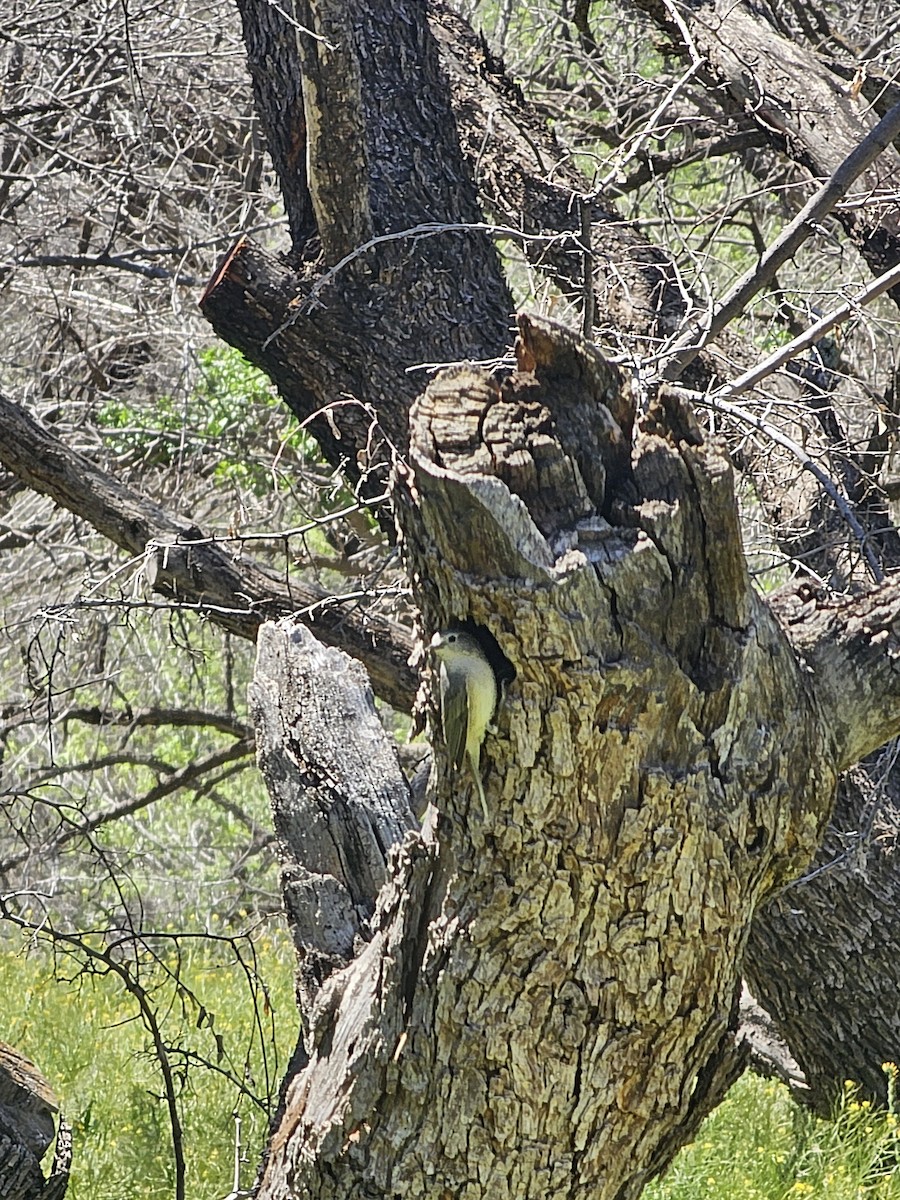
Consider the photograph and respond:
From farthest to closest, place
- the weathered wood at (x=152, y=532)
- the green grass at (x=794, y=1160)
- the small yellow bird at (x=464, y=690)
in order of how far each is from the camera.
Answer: the weathered wood at (x=152, y=532) → the green grass at (x=794, y=1160) → the small yellow bird at (x=464, y=690)

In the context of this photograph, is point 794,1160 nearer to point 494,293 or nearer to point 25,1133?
point 25,1133

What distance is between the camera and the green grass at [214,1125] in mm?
3891

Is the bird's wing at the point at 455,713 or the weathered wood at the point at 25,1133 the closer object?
the bird's wing at the point at 455,713

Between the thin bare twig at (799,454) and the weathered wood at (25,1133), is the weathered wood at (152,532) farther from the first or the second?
the weathered wood at (25,1133)

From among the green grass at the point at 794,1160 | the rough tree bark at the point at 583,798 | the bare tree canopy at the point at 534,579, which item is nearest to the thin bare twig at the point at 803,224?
the bare tree canopy at the point at 534,579

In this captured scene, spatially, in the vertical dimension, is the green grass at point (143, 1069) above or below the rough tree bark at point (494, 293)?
below

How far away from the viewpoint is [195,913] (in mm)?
8016

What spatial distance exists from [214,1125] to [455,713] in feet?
10.6

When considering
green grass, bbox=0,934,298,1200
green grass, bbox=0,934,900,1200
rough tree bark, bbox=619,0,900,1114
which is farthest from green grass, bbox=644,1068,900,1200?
green grass, bbox=0,934,298,1200

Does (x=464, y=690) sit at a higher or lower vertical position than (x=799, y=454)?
lower

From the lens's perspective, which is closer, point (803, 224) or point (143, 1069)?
point (803, 224)

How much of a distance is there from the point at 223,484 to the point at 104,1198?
3577mm

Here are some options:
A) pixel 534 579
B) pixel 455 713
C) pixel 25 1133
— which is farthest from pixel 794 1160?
pixel 534 579

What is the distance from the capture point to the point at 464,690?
171cm
